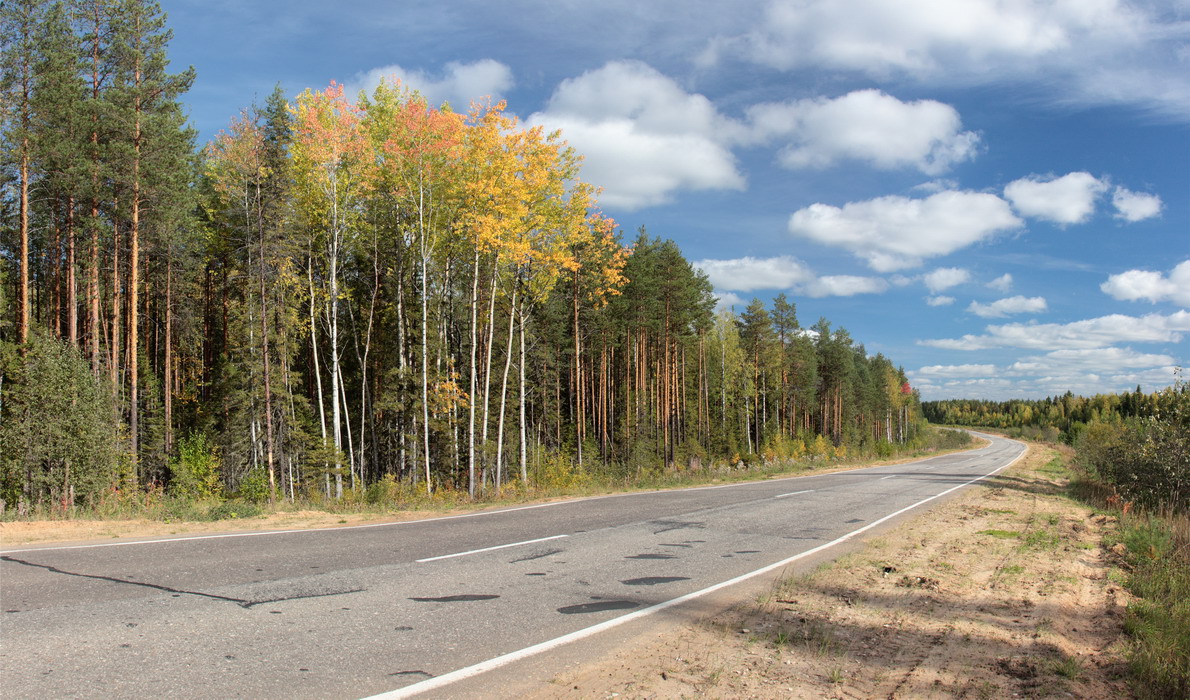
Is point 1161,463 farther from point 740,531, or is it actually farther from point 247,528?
point 247,528

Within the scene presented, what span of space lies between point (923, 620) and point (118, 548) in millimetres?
10334

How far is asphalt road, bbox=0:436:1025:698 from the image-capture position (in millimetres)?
4465

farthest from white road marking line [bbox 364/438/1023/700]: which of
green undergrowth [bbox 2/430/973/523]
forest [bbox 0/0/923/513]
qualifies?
→ forest [bbox 0/0/923/513]

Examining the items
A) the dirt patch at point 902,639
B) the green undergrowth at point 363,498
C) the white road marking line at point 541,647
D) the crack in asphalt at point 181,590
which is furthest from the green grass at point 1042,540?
the crack in asphalt at point 181,590

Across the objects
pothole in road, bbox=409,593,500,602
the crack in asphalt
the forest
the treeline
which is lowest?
the treeline

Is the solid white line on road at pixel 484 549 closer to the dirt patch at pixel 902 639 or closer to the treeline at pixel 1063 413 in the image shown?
the dirt patch at pixel 902 639

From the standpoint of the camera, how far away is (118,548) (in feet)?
28.5

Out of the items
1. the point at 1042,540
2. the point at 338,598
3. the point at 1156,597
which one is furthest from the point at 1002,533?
the point at 338,598

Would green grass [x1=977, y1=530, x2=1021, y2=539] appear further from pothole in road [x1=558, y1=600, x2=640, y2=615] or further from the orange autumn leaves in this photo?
the orange autumn leaves

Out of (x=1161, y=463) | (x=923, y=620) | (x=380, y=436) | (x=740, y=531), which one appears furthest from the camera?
(x=380, y=436)

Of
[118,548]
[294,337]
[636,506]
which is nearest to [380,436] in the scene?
[294,337]

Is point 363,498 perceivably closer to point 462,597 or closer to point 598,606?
point 462,597

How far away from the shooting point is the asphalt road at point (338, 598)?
4.46 meters

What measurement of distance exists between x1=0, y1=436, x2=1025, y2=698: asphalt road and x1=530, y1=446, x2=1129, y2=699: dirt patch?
0.87 metres
